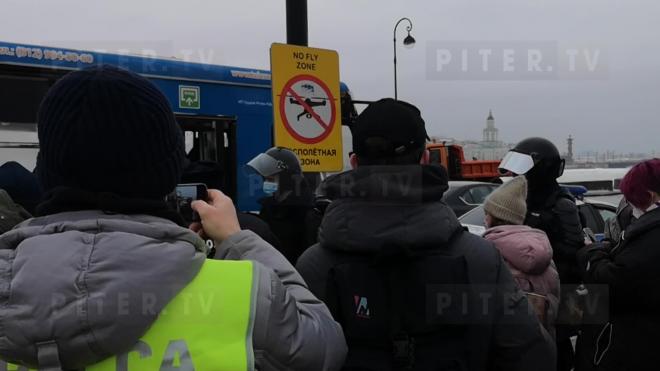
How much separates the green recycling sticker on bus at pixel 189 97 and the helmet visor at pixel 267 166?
395cm

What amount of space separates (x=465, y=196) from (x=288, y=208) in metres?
6.28

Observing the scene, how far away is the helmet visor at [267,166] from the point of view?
3938 mm

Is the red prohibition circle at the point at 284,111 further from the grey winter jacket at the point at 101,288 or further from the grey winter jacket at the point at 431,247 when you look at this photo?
the grey winter jacket at the point at 101,288

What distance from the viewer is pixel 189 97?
7.69 meters

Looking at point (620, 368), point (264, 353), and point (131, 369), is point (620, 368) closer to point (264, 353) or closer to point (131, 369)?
point (264, 353)

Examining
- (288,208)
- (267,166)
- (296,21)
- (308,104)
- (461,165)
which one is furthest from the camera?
(461,165)

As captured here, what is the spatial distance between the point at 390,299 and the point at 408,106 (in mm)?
627

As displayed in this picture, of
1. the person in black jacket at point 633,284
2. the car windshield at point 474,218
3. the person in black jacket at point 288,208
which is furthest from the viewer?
the car windshield at point 474,218

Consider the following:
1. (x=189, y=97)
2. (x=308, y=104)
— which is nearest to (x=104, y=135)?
(x=308, y=104)

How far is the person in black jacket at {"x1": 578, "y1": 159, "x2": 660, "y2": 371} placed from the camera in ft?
8.56

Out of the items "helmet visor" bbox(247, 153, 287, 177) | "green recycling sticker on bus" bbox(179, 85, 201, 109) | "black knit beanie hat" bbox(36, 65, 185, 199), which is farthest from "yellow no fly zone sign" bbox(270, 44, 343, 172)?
"green recycling sticker on bus" bbox(179, 85, 201, 109)

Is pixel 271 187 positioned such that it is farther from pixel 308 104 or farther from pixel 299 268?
pixel 299 268

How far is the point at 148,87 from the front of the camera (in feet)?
3.87

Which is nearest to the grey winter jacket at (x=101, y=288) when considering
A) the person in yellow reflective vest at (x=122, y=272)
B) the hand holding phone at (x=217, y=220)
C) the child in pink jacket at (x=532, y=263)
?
the person in yellow reflective vest at (x=122, y=272)
